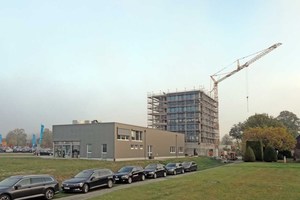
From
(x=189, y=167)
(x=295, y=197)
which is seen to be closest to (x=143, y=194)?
(x=295, y=197)

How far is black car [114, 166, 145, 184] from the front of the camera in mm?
31697

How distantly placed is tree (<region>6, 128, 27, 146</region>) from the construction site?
6040 cm

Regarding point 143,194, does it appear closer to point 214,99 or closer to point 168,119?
point 168,119

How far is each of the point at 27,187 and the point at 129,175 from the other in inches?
499

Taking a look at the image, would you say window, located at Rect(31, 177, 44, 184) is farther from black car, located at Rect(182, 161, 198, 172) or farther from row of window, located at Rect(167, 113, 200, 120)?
row of window, located at Rect(167, 113, 200, 120)

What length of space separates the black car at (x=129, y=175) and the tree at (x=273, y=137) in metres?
50.2

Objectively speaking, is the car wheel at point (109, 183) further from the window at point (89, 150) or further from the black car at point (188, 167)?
the window at point (89, 150)

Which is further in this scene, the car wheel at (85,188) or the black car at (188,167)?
the black car at (188,167)

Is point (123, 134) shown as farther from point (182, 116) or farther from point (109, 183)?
point (182, 116)

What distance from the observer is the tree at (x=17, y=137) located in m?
159

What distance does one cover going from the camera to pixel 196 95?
13200 centimetres

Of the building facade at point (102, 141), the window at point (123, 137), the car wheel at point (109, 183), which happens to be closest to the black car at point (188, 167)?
the building facade at point (102, 141)

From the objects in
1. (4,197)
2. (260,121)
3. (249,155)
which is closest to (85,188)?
(4,197)

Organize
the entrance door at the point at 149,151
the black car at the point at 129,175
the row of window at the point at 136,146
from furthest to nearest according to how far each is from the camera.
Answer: the entrance door at the point at 149,151 < the row of window at the point at 136,146 < the black car at the point at 129,175
